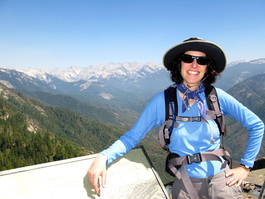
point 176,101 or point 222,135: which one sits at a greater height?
point 176,101

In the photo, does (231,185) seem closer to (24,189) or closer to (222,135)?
(222,135)

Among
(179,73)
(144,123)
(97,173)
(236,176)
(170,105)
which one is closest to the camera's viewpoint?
(97,173)

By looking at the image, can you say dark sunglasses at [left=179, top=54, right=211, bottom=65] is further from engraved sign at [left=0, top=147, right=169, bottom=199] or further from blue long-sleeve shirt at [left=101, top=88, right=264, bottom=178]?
engraved sign at [left=0, top=147, right=169, bottom=199]

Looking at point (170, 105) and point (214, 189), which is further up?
point (170, 105)

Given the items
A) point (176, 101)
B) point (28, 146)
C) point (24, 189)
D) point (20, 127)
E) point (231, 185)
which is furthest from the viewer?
point (20, 127)

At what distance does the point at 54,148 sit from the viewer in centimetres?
10756

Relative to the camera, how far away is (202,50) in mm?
4258

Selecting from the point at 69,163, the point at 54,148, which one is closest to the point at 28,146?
the point at 54,148

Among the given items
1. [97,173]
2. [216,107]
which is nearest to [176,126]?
[216,107]

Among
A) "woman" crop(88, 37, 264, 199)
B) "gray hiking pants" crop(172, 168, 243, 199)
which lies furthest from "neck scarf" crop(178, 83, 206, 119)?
"gray hiking pants" crop(172, 168, 243, 199)

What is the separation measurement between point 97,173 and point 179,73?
122 inches

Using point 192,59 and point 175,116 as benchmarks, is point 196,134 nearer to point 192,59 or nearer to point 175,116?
point 175,116

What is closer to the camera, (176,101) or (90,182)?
(90,182)

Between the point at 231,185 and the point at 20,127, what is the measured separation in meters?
161
